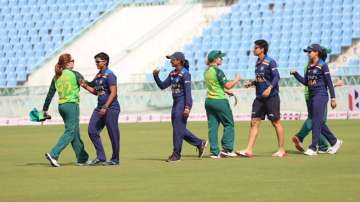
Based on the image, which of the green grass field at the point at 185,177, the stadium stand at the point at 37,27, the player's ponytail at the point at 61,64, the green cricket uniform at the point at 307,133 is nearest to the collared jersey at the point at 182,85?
the green grass field at the point at 185,177

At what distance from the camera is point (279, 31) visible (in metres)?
37.8

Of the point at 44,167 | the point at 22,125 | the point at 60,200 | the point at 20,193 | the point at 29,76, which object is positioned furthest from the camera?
the point at 29,76

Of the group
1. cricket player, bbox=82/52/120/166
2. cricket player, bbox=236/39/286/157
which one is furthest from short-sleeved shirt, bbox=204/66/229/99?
cricket player, bbox=82/52/120/166

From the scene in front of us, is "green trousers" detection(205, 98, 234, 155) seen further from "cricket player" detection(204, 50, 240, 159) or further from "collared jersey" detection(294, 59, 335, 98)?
"collared jersey" detection(294, 59, 335, 98)

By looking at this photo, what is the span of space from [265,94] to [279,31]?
21.3m

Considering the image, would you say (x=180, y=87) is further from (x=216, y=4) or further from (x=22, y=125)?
(x=216, y=4)

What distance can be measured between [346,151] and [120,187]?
20.8ft

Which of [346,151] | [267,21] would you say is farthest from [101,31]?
[346,151]

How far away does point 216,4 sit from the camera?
40.0m

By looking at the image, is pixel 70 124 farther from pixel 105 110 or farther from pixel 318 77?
pixel 318 77

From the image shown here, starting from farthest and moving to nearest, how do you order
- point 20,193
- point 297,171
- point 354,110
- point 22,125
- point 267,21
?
point 267,21, point 22,125, point 354,110, point 297,171, point 20,193

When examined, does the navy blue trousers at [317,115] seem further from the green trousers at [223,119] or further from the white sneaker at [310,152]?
the green trousers at [223,119]

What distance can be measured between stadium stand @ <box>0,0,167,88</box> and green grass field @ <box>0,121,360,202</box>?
21273 millimetres

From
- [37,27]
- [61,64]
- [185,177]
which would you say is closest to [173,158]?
[61,64]
